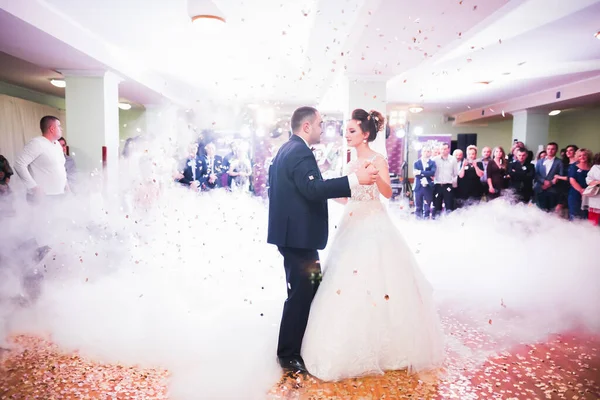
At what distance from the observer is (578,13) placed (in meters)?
4.82

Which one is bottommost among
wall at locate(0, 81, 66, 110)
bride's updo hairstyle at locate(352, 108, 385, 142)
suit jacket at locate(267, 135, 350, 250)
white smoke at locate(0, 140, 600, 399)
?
white smoke at locate(0, 140, 600, 399)

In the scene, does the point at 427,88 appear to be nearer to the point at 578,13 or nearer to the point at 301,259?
the point at 578,13

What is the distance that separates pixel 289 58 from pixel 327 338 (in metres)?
5.53

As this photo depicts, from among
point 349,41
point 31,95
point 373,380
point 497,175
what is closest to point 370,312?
point 373,380

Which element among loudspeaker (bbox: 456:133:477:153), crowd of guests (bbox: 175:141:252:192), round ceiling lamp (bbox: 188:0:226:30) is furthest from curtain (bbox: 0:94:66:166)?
loudspeaker (bbox: 456:133:477:153)

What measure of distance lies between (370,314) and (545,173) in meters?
6.06

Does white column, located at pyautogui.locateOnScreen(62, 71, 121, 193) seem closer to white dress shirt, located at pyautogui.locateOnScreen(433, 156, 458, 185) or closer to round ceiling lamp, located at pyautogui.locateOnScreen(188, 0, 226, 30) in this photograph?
round ceiling lamp, located at pyautogui.locateOnScreen(188, 0, 226, 30)

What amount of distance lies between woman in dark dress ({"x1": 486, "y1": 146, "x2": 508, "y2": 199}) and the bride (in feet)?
17.3

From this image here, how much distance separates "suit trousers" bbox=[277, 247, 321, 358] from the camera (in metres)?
2.31

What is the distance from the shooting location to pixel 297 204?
7.48 ft

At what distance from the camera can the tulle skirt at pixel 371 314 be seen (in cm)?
222

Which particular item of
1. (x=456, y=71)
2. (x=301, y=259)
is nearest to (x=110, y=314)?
(x=301, y=259)

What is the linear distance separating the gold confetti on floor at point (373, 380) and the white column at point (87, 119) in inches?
193

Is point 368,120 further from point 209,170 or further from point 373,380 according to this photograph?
point 209,170
